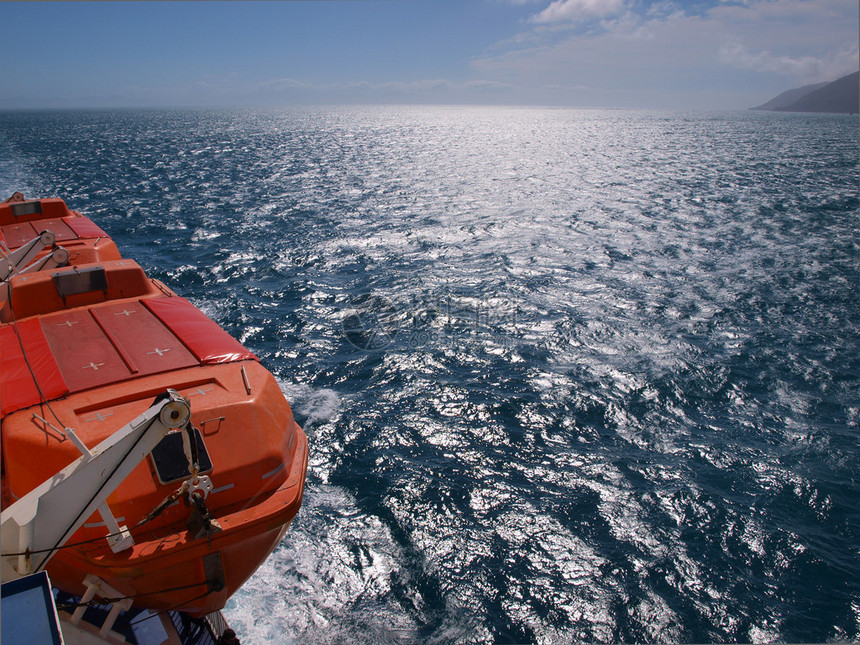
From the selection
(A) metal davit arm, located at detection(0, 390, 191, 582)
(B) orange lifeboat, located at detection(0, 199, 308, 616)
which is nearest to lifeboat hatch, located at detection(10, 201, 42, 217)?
(B) orange lifeboat, located at detection(0, 199, 308, 616)

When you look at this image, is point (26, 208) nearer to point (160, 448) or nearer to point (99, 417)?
point (99, 417)

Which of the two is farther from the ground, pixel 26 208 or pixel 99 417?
pixel 26 208

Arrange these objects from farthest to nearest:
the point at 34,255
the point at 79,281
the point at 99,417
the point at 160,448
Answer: the point at 34,255 → the point at 79,281 → the point at 99,417 → the point at 160,448

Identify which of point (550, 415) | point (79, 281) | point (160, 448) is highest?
point (79, 281)

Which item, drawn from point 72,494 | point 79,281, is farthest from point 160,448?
point 79,281

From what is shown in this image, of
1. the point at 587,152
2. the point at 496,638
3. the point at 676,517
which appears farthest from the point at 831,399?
the point at 587,152

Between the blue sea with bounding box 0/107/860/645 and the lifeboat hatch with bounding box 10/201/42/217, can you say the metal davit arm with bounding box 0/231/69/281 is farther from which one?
the lifeboat hatch with bounding box 10/201/42/217

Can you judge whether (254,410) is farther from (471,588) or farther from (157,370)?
(471,588)

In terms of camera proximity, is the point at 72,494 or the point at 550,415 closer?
the point at 72,494
